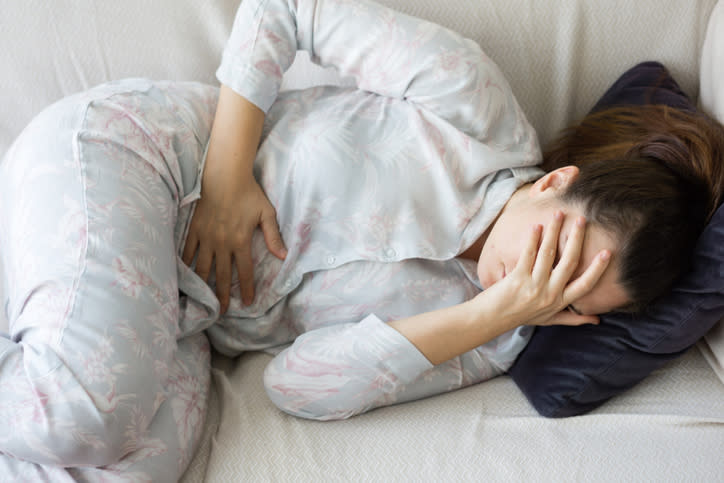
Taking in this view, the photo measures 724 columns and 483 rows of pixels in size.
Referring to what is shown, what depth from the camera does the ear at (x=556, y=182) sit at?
3.13 feet

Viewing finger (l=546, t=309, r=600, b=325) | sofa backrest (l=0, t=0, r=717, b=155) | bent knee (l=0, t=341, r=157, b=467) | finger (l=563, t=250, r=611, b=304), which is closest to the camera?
bent knee (l=0, t=341, r=157, b=467)

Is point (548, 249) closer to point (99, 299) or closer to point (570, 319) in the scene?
point (570, 319)

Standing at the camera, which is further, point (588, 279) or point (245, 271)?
point (245, 271)

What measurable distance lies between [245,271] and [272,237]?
74 millimetres

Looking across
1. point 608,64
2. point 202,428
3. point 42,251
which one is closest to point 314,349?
point 202,428

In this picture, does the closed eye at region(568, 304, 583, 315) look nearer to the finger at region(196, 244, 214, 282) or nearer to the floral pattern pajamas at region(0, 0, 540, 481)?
the floral pattern pajamas at region(0, 0, 540, 481)

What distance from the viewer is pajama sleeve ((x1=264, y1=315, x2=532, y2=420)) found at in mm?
942

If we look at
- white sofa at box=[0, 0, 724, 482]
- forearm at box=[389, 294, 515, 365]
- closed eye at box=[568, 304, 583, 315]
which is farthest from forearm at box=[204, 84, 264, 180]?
closed eye at box=[568, 304, 583, 315]

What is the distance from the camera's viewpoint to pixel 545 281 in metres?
0.93

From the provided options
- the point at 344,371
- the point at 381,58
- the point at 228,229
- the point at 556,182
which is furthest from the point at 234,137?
the point at 556,182

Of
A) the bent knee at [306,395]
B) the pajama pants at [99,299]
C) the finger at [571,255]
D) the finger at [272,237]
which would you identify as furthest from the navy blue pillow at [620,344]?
the pajama pants at [99,299]

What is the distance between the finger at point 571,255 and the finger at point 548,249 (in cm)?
1

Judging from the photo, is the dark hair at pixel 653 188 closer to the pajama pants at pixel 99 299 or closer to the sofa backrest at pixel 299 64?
the sofa backrest at pixel 299 64

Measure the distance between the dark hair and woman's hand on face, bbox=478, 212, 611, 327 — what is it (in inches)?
1.6
